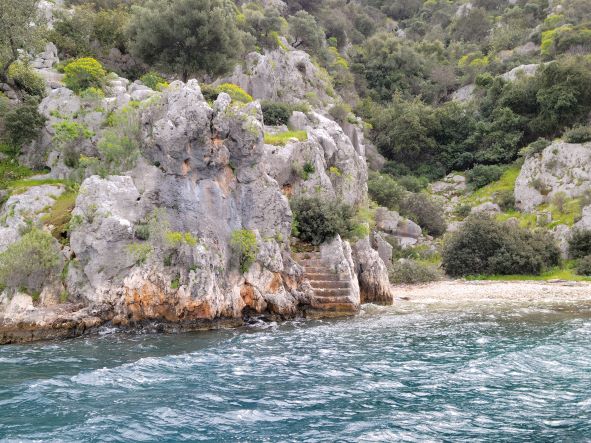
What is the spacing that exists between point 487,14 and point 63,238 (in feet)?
303

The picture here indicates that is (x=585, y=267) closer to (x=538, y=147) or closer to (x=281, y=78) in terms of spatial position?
(x=538, y=147)

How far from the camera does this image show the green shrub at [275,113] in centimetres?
3819

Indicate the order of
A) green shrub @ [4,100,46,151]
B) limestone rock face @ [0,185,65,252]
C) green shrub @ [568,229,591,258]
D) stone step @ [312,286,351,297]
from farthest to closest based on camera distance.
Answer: green shrub @ [568,229,591,258] → green shrub @ [4,100,46,151] → stone step @ [312,286,351,297] → limestone rock face @ [0,185,65,252]

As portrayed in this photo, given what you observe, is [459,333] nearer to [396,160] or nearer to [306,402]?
[306,402]

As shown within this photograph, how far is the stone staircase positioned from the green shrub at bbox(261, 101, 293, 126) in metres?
17.0

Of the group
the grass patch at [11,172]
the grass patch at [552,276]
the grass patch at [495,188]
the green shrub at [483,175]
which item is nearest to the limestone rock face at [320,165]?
the grass patch at [552,276]

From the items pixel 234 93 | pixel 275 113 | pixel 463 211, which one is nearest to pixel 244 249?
pixel 234 93

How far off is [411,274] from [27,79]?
2933 cm

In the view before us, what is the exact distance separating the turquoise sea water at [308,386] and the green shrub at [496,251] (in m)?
16.6

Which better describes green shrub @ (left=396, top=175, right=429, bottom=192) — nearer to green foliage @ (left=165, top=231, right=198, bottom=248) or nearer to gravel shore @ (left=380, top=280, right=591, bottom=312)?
gravel shore @ (left=380, top=280, right=591, bottom=312)


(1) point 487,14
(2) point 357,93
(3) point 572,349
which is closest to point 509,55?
(1) point 487,14

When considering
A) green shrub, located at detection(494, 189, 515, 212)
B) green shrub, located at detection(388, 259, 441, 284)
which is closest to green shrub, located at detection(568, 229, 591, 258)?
green shrub, located at detection(388, 259, 441, 284)

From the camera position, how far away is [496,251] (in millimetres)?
34438

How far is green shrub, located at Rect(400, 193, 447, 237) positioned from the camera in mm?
47188
